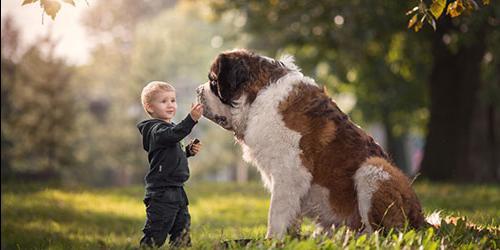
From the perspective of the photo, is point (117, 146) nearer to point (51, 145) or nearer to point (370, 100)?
point (51, 145)

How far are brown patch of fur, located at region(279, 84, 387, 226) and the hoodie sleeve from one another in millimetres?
763

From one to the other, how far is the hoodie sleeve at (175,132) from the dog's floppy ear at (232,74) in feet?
1.33

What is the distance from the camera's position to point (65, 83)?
2891 cm

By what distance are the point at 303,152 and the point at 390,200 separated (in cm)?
83

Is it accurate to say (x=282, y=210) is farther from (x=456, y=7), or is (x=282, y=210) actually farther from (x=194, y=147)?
(x=456, y=7)

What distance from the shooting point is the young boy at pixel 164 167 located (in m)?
5.75

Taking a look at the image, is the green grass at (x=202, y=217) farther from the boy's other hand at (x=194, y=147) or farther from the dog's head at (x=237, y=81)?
the dog's head at (x=237, y=81)

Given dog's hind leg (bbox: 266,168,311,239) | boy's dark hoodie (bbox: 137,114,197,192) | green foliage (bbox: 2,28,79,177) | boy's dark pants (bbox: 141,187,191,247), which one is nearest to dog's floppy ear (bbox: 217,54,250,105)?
boy's dark hoodie (bbox: 137,114,197,192)

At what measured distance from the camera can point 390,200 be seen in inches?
223

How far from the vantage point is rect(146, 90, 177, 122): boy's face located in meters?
6.00

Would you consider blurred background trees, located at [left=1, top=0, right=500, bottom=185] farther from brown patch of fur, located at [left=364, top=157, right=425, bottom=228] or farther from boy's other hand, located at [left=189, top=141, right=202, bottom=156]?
boy's other hand, located at [left=189, top=141, right=202, bottom=156]

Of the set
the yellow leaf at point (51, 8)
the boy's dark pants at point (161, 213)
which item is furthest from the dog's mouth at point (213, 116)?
the yellow leaf at point (51, 8)

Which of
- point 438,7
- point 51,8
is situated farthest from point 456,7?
point 51,8

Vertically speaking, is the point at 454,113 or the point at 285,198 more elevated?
the point at 454,113
